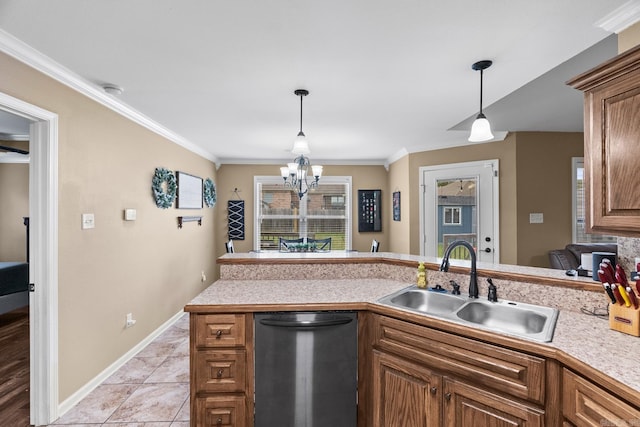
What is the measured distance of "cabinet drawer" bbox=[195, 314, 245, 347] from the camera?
169cm

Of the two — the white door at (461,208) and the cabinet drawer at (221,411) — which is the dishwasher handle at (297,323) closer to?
the cabinet drawer at (221,411)

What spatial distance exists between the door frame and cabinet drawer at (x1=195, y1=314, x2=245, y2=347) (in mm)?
1153

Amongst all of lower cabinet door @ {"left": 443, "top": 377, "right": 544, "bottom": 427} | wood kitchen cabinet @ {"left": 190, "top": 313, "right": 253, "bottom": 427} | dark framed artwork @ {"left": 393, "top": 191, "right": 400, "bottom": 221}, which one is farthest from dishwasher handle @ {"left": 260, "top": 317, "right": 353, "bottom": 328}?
dark framed artwork @ {"left": 393, "top": 191, "right": 400, "bottom": 221}

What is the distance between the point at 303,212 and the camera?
5859mm

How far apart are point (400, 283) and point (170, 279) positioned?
2866mm

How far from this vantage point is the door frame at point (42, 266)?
2016 millimetres

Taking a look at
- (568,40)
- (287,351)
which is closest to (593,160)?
(568,40)

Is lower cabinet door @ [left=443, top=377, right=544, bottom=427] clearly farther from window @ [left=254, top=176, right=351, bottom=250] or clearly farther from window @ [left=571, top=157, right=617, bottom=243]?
window @ [left=254, top=176, right=351, bottom=250]

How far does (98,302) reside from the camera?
8.25ft

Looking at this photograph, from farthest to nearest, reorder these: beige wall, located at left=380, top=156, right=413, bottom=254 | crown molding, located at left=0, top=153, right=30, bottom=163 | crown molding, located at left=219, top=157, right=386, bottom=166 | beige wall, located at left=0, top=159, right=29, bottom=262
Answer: crown molding, located at left=219, top=157, right=386, bottom=166 < beige wall, located at left=380, top=156, right=413, bottom=254 < beige wall, located at left=0, top=159, right=29, bottom=262 < crown molding, located at left=0, top=153, right=30, bottom=163

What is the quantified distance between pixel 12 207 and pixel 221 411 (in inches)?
193

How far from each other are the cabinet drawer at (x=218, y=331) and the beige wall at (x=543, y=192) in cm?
361

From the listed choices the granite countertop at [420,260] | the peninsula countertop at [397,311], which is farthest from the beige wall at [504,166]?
the peninsula countertop at [397,311]

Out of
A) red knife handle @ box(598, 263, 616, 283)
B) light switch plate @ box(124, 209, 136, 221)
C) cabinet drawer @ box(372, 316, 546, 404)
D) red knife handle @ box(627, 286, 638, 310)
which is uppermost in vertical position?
light switch plate @ box(124, 209, 136, 221)
